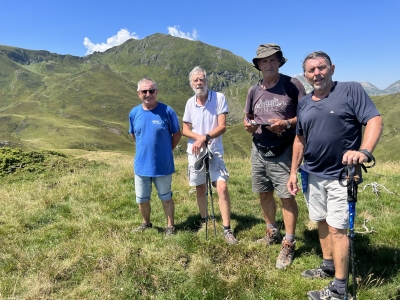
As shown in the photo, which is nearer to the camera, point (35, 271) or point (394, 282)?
point (394, 282)

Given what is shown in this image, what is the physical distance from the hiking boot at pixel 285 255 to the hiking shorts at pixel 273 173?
0.86 meters

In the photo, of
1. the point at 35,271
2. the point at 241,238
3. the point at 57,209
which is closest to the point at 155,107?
the point at 241,238

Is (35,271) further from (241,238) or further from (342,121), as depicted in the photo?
→ (342,121)

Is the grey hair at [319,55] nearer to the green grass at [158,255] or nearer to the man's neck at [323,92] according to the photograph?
the man's neck at [323,92]

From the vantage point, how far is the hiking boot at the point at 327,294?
387 centimetres

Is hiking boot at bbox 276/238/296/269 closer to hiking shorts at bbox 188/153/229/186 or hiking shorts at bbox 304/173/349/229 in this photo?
hiking shorts at bbox 304/173/349/229

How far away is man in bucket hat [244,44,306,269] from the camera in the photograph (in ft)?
16.1

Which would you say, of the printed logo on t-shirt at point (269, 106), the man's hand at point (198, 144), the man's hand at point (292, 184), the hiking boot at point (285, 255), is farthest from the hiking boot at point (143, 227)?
the printed logo on t-shirt at point (269, 106)

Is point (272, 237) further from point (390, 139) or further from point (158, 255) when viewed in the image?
point (390, 139)

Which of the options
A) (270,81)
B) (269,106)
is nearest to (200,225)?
(269,106)

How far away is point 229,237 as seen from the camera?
18.7ft

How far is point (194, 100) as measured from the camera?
6.08m

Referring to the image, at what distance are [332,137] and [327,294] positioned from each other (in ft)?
7.07

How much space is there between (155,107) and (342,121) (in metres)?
3.69
